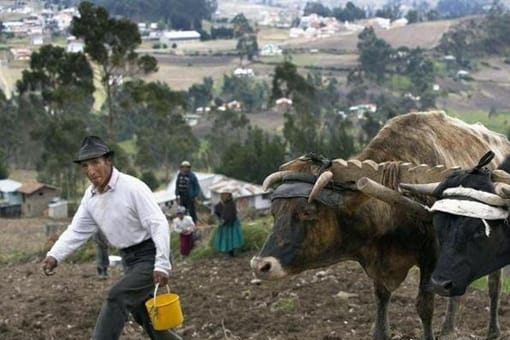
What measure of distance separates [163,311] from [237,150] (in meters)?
41.0

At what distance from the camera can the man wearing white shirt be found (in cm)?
641

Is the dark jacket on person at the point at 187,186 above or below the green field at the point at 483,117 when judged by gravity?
above

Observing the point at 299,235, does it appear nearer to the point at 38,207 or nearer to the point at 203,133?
the point at 38,207

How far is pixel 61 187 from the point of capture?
155 ft

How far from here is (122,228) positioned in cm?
653

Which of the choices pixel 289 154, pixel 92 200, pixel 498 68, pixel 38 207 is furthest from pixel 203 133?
pixel 92 200

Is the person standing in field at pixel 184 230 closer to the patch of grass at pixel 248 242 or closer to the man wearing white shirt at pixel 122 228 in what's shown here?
the patch of grass at pixel 248 242

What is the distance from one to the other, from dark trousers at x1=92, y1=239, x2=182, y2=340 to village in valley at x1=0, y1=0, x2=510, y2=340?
95cm

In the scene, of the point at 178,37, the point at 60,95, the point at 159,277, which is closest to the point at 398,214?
the point at 159,277

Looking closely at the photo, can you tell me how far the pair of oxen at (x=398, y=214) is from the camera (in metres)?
5.41

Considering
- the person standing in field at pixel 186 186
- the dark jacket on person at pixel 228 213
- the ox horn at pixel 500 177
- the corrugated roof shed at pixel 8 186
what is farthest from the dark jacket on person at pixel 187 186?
the corrugated roof shed at pixel 8 186

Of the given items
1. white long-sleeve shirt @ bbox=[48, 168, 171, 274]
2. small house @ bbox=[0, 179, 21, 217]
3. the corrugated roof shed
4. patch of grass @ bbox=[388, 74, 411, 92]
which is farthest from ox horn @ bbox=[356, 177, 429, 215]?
patch of grass @ bbox=[388, 74, 411, 92]

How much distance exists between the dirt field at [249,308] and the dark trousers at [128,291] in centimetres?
205

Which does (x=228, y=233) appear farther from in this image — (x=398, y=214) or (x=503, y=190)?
(x=503, y=190)
